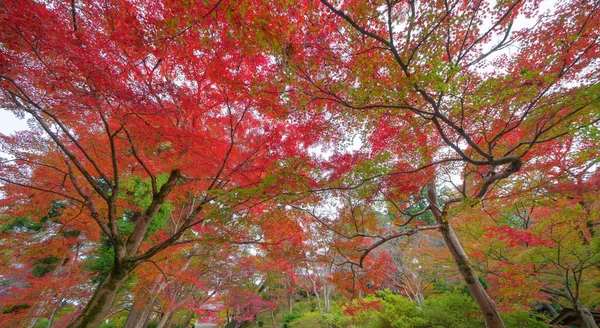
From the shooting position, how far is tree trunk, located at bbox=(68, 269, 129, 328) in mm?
3707

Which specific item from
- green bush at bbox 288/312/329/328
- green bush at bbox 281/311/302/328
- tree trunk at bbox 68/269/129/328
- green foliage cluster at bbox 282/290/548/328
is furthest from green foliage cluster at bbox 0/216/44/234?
green foliage cluster at bbox 282/290/548/328

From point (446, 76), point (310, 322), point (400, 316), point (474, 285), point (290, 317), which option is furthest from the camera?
point (290, 317)

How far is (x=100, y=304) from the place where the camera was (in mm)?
3852

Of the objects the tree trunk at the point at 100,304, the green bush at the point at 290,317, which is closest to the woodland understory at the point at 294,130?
the tree trunk at the point at 100,304

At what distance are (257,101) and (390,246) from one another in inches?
525

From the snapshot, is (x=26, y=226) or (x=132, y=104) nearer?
(x=132, y=104)

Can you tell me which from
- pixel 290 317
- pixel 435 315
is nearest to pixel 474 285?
pixel 435 315

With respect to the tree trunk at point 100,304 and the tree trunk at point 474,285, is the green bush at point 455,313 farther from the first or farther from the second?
the tree trunk at point 100,304

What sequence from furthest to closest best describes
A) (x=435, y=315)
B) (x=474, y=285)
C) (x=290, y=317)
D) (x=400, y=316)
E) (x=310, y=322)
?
1. (x=290, y=317)
2. (x=310, y=322)
3. (x=400, y=316)
4. (x=435, y=315)
5. (x=474, y=285)

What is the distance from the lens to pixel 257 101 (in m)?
5.04

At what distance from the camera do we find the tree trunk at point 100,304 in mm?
3707

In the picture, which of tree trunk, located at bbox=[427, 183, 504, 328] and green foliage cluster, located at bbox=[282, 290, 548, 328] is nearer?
tree trunk, located at bbox=[427, 183, 504, 328]

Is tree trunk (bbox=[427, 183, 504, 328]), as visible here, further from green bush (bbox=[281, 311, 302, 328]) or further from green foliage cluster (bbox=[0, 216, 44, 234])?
green foliage cluster (bbox=[0, 216, 44, 234])

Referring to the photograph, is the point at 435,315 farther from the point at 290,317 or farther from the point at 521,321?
the point at 290,317
